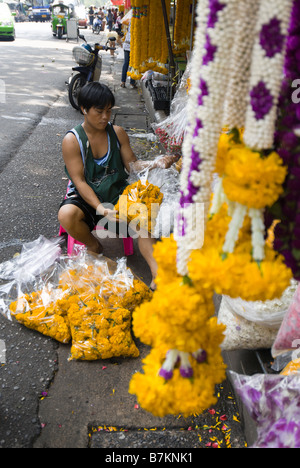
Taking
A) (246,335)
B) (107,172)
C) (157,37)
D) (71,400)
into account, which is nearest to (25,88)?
(157,37)

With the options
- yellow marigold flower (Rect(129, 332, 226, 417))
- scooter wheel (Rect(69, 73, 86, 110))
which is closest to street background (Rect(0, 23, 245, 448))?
yellow marigold flower (Rect(129, 332, 226, 417))

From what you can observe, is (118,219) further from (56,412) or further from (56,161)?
(56,161)

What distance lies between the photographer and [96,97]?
2285 mm

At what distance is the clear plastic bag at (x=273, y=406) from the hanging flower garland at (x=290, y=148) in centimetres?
64

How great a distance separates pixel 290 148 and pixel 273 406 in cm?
97

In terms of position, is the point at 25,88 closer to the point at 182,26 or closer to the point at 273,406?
the point at 182,26

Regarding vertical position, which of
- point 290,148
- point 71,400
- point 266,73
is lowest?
point 71,400

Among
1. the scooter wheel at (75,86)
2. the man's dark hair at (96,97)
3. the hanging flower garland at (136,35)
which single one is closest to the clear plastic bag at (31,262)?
the man's dark hair at (96,97)

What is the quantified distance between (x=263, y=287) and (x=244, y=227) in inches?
5.6

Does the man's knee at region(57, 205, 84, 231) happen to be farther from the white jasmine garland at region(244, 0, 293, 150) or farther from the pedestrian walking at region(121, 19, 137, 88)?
the pedestrian walking at region(121, 19, 137, 88)

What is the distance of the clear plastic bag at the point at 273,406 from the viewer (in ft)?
4.12

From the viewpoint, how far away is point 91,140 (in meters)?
2.52

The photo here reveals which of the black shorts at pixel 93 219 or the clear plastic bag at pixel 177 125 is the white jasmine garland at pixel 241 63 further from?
the clear plastic bag at pixel 177 125
